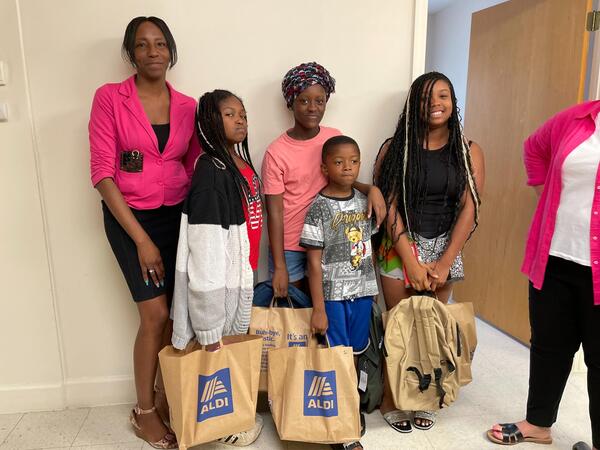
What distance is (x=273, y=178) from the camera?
1685mm

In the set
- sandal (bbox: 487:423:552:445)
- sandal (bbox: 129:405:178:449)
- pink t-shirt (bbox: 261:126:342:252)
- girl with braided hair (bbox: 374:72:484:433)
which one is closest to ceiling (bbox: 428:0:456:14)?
girl with braided hair (bbox: 374:72:484:433)

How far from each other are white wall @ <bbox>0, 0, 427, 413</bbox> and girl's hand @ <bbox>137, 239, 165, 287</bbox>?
0.38 meters

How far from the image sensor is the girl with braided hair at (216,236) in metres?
1.38

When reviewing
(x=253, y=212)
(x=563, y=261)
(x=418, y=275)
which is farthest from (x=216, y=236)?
(x=563, y=261)

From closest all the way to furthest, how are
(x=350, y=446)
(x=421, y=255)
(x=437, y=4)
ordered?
(x=350, y=446), (x=421, y=255), (x=437, y=4)

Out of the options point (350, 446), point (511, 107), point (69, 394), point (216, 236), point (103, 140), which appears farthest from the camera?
point (511, 107)

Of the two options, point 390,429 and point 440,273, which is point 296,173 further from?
point 390,429

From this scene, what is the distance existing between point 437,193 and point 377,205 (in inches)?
9.8

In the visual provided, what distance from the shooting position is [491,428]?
1.76m

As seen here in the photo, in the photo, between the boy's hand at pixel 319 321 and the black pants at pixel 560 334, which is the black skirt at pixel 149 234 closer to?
the boy's hand at pixel 319 321

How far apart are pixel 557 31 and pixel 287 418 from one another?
2.25m

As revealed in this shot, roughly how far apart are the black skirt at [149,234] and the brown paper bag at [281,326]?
1.23 feet

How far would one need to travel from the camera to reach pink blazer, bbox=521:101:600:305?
51.4 inches

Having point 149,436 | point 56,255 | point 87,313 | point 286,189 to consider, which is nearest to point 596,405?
point 286,189
